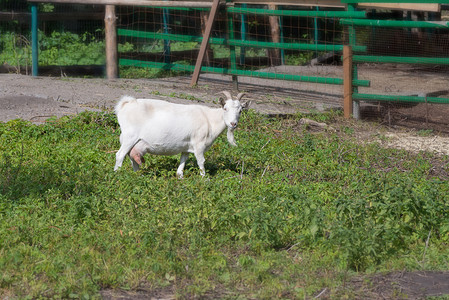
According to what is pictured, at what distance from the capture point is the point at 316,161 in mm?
8672

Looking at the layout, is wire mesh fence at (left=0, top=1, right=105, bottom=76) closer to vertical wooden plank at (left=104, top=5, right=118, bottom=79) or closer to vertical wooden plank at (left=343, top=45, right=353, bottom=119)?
vertical wooden plank at (left=104, top=5, right=118, bottom=79)

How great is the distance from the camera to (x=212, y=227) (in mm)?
5855

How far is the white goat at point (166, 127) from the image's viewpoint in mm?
7883

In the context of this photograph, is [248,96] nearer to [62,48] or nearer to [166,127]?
[166,127]

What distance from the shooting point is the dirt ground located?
34.8 feet

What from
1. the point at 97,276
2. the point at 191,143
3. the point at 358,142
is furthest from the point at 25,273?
the point at 358,142

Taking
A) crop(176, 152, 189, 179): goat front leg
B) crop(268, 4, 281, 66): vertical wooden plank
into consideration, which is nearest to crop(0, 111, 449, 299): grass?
crop(176, 152, 189, 179): goat front leg

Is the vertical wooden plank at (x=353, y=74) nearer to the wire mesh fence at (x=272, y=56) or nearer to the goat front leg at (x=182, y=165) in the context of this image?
the wire mesh fence at (x=272, y=56)

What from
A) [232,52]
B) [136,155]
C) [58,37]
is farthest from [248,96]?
[58,37]

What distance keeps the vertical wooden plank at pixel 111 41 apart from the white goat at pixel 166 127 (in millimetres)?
6971

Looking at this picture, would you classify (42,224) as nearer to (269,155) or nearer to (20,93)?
(269,155)

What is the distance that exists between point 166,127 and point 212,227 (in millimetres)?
2329

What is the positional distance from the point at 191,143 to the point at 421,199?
9.97 feet

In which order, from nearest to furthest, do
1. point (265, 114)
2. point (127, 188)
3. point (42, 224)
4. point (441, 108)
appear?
point (42, 224) → point (127, 188) → point (265, 114) → point (441, 108)
